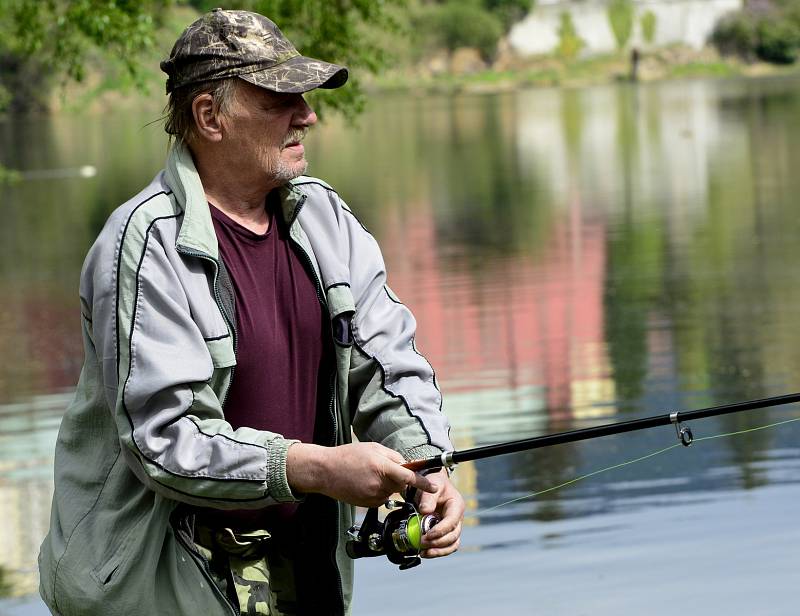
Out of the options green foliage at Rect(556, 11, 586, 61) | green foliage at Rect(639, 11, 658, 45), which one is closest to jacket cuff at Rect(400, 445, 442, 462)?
green foliage at Rect(556, 11, 586, 61)

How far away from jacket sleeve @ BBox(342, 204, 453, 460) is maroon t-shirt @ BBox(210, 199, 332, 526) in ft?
0.30

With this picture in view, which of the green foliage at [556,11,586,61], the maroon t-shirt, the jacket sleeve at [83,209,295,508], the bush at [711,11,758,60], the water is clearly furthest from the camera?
the green foliage at [556,11,586,61]

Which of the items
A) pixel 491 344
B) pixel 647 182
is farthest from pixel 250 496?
pixel 647 182

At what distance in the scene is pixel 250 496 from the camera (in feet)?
9.54

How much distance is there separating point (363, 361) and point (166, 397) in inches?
19.2

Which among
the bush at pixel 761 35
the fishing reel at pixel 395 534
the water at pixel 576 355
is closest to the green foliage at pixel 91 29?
the water at pixel 576 355

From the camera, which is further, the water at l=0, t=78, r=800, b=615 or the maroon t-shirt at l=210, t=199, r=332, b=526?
the water at l=0, t=78, r=800, b=615

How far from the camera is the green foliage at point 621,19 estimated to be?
110m

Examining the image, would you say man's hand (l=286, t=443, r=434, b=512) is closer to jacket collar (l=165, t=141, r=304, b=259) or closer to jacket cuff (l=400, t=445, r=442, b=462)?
jacket cuff (l=400, t=445, r=442, b=462)

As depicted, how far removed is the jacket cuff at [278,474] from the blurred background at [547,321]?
2586mm

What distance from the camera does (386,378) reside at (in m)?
3.24

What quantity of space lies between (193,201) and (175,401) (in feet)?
1.33

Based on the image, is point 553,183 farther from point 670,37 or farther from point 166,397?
point 670,37

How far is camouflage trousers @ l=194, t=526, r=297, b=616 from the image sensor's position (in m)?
3.12
